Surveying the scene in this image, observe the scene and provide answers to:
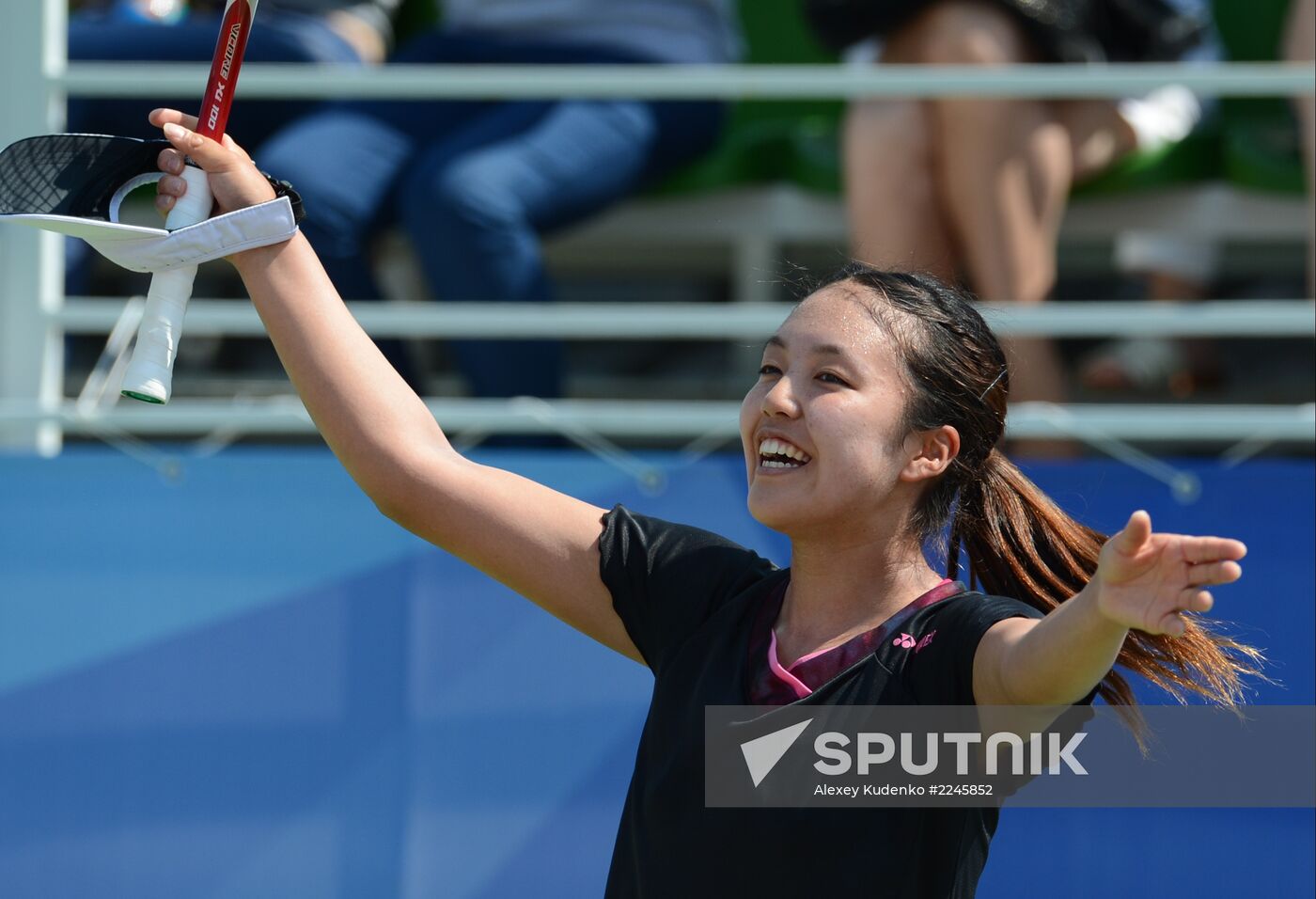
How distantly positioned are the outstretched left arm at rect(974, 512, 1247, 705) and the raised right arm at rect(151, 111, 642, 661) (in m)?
0.41

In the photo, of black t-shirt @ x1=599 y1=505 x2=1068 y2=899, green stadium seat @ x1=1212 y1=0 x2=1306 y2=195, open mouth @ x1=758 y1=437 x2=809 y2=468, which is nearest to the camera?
black t-shirt @ x1=599 y1=505 x2=1068 y2=899

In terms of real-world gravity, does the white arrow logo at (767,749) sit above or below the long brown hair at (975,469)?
below

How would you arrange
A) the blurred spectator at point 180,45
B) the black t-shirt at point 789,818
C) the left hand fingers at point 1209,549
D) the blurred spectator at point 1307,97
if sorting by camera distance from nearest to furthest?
the left hand fingers at point 1209,549 < the black t-shirt at point 789,818 < the blurred spectator at point 1307,97 < the blurred spectator at point 180,45

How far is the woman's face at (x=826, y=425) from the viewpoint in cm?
129

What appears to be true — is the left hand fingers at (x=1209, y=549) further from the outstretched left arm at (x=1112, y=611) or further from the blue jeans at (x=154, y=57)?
the blue jeans at (x=154, y=57)

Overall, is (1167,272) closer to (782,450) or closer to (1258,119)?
(1258,119)

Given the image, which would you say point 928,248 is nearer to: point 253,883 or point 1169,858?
point 1169,858

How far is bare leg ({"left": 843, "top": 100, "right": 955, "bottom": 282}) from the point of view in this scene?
234 centimetres

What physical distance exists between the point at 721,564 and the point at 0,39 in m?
1.49

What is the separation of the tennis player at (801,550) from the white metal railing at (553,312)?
0.62m

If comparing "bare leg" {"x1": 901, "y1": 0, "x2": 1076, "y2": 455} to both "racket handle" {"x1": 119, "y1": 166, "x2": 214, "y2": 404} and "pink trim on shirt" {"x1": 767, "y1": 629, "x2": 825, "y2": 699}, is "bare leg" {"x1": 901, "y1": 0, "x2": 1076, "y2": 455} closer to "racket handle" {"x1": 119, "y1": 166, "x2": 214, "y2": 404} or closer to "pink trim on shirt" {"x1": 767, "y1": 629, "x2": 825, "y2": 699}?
"pink trim on shirt" {"x1": 767, "y1": 629, "x2": 825, "y2": 699}

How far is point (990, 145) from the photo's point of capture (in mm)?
2285

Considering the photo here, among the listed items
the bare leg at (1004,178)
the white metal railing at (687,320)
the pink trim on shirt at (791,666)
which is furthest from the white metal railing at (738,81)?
the pink trim on shirt at (791,666)

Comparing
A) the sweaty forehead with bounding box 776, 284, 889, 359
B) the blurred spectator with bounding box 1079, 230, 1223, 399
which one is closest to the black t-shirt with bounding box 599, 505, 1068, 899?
the sweaty forehead with bounding box 776, 284, 889, 359
